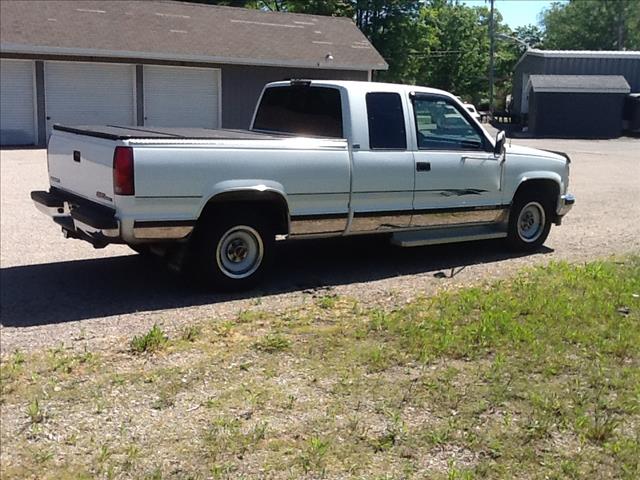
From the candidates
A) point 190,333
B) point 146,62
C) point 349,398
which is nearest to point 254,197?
point 190,333

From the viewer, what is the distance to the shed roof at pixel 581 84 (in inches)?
1404

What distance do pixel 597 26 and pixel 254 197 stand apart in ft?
223

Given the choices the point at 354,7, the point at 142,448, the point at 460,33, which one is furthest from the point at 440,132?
the point at 460,33

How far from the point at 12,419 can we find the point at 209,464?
1.33 meters

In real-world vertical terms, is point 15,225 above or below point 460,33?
below

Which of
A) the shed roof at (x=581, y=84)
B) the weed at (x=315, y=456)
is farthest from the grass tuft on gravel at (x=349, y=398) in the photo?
the shed roof at (x=581, y=84)

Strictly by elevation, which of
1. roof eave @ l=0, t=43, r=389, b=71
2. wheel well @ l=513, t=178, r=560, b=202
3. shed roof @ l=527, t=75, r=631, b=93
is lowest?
wheel well @ l=513, t=178, r=560, b=202

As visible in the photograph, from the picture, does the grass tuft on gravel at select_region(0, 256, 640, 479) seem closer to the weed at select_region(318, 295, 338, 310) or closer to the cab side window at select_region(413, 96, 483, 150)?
the weed at select_region(318, 295, 338, 310)

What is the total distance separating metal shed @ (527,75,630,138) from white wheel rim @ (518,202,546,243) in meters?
27.7

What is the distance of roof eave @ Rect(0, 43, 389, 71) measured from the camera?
928 inches

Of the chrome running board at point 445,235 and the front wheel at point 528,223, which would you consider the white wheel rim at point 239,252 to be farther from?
the front wheel at point 528,223

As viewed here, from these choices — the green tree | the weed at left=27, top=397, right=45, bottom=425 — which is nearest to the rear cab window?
the weed at left=27, top=397, right=45, bottom=425

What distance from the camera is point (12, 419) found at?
15.2 feet

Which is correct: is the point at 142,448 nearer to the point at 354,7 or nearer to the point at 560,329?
the point at 560,329
